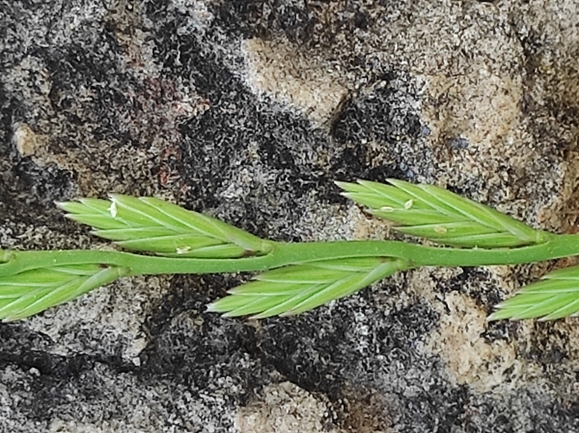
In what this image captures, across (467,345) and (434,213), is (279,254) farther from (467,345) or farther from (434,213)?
(467,345)

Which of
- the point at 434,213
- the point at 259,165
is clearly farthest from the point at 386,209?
the point at 259,165

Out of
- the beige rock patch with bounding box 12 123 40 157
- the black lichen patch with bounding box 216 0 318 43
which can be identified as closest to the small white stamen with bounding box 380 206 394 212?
the black lichen patch with bounding box 216 0 318 43

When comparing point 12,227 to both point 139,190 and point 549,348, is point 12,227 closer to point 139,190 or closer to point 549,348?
point 139,190

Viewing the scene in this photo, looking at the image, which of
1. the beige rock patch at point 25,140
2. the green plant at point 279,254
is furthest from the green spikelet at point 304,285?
the beige rock patch at point 25,140

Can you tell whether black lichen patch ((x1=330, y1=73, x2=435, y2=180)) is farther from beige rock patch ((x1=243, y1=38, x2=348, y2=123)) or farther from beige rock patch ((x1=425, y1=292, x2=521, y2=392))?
beige rock patch ((x1=425, y1=292, x2=521, y2=392))

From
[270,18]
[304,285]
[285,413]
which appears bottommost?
[285,413]

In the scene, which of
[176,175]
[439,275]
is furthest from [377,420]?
[176,175]
